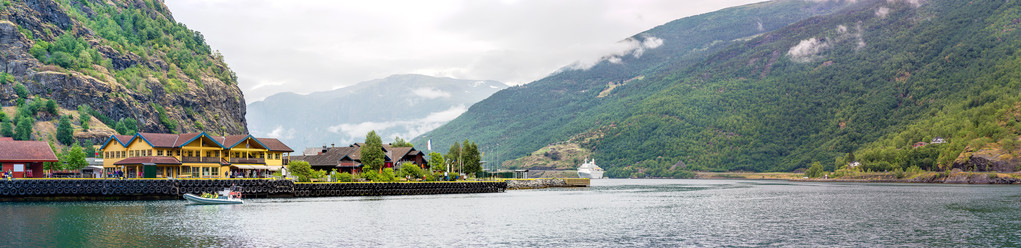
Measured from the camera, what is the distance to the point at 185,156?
366 ft

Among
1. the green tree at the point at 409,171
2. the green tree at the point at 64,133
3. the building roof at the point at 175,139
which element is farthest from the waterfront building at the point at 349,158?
the green tree at the point at 64,133

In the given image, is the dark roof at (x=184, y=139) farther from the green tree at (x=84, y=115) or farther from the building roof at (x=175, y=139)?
the green tree at (x=84, y=115)

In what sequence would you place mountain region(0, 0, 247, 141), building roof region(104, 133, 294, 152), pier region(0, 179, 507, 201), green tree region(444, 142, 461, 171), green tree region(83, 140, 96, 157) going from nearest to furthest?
pier region(0, 179, 507, 201)
building roof region(104, 133, 294, 152)
green tree region(83, 140, 96, 157)
mountain region(0, 0, 247, 141)
green tree region(444, 142, 461, 171)

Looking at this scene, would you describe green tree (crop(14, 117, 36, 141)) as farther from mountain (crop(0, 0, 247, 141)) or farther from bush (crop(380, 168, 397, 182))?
bush (crop(380, 168, 397, 182))

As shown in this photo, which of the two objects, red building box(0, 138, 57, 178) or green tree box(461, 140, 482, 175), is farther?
green tree box(461, 140, 482, 175)

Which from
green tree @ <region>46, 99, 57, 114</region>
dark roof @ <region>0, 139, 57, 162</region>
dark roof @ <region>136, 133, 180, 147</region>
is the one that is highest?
green tree @ <region>46, 99, 57, 114</region>

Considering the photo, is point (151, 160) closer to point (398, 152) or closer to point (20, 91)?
point (20, 91)

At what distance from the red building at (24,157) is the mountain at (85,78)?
37249 mm

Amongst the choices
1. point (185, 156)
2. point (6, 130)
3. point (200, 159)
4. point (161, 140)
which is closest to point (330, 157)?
point (200, 159)

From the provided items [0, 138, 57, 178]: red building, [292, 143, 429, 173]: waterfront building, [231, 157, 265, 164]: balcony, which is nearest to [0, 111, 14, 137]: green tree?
[0, 138, 57, 178]: red building

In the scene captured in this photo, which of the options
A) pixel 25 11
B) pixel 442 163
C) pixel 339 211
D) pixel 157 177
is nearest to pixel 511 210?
pixel 339 211

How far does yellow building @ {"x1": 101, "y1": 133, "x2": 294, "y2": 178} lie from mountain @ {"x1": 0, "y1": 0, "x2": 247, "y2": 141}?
111 feet

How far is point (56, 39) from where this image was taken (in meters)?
169

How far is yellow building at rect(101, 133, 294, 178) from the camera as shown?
108812mm
